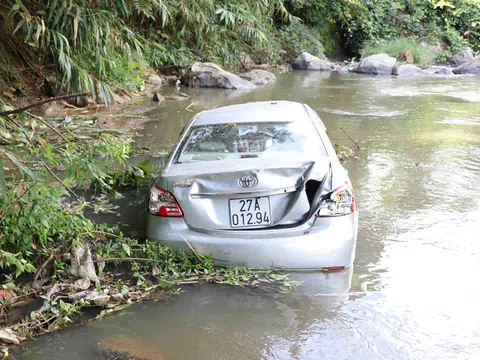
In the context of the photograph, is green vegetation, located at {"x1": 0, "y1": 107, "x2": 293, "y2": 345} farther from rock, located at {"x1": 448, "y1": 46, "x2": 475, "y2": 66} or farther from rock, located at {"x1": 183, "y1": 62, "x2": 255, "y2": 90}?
rock, located at {"x1": 448, "y1": 46, "x2": 475, "y2": 66}

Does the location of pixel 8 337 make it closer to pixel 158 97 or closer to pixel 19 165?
pixel 19 165

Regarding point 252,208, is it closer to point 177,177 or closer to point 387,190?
point 177,177

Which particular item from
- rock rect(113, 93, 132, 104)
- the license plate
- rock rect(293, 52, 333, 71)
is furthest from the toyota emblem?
rock rect(293, 52, 333, 71)

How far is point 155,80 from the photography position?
16.5 m

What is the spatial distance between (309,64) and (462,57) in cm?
862

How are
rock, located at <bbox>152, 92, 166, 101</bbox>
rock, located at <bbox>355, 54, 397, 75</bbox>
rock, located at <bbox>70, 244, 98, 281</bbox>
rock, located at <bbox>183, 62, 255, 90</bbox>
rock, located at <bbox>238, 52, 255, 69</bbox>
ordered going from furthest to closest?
rock, located at <bbox>355, 54, 397, 75</bbox> → rock, located at <bbox>238, 52, 255, 69</bbox> → rock, located at <bbox>183, 62, 255, 90</bbox> → rock, located at <bbox>152, 92, 166, 101</bbox> → rock, located at <bbox>70, 244, 98, 281</bbox>

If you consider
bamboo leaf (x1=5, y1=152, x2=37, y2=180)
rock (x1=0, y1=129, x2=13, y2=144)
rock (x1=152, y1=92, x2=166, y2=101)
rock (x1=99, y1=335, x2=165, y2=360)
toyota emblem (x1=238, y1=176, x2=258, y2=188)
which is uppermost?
bamboo leaf (x1=5, y1=152, x2=37, y2=180)

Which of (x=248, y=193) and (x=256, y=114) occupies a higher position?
(x=256, y=114)

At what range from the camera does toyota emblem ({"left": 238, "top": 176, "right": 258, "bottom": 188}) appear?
12.8ft

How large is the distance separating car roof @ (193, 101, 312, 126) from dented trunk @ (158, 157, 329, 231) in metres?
0.96

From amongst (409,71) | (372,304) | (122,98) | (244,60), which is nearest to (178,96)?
(122,98)

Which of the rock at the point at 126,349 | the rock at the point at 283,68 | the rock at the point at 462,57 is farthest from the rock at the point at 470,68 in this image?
the rock at the point at 126,349

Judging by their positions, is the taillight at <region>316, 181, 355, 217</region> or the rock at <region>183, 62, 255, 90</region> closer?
the taillight at <region>316, 181, 355, 217</region>

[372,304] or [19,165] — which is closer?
[19,165]
